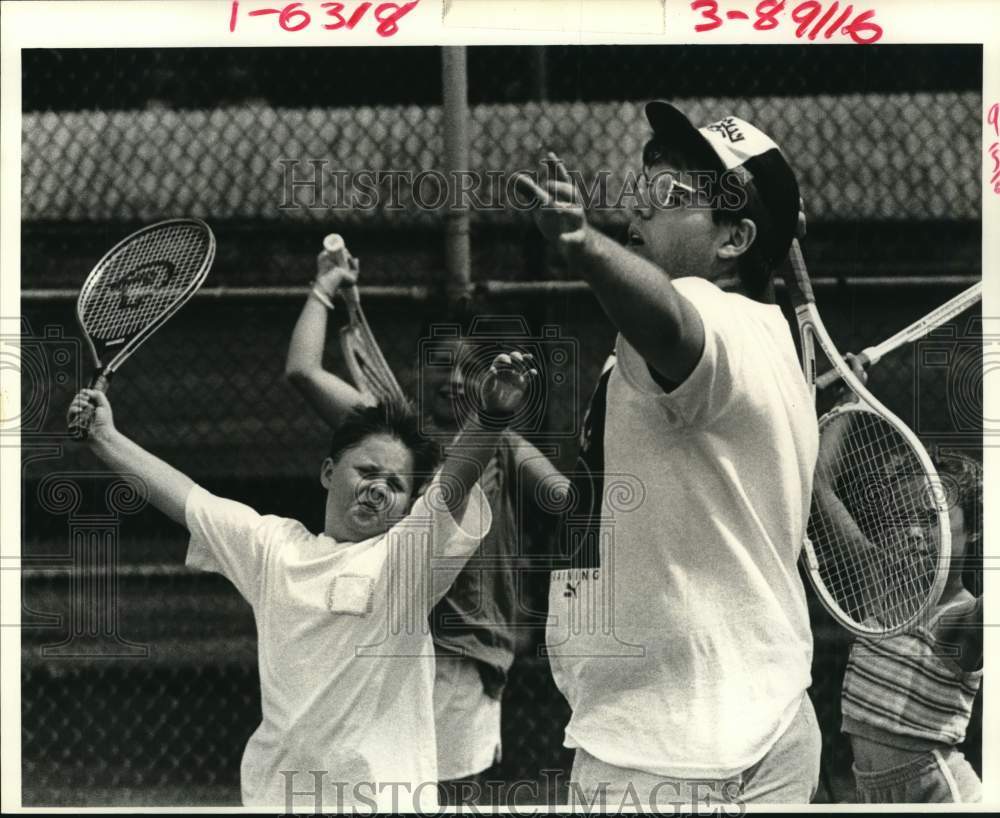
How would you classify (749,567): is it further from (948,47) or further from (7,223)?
(7,223)

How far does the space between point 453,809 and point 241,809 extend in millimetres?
476

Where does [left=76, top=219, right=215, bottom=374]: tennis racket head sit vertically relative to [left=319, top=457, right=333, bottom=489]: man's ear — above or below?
above

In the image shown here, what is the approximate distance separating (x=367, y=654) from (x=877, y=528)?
114cm

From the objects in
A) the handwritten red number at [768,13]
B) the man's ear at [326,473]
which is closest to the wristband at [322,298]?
the man's ear at [326,473]

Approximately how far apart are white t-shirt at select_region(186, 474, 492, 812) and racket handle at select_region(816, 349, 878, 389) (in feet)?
2.54

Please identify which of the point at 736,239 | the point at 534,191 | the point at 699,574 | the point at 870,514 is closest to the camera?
the point at 534,191

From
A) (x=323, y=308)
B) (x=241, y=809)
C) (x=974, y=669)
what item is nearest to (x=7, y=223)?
(x=323, y=308)

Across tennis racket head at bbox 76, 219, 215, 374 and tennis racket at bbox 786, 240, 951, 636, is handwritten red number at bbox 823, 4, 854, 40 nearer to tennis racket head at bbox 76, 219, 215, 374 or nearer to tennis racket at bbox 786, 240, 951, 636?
tennis racket at bbox 786, 240, 951, 636

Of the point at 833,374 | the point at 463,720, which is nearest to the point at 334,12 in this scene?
the point at 833,374

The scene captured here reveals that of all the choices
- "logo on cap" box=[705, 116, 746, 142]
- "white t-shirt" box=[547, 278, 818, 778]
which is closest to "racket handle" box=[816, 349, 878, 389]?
"white t-shirt" box=[547, 278, 818, 778]

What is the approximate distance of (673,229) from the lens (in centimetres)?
327

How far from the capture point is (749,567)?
124 inches

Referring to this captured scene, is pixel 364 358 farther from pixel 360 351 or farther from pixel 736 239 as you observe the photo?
pixel 736 239

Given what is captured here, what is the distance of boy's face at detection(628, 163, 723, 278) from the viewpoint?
326 centimetres
